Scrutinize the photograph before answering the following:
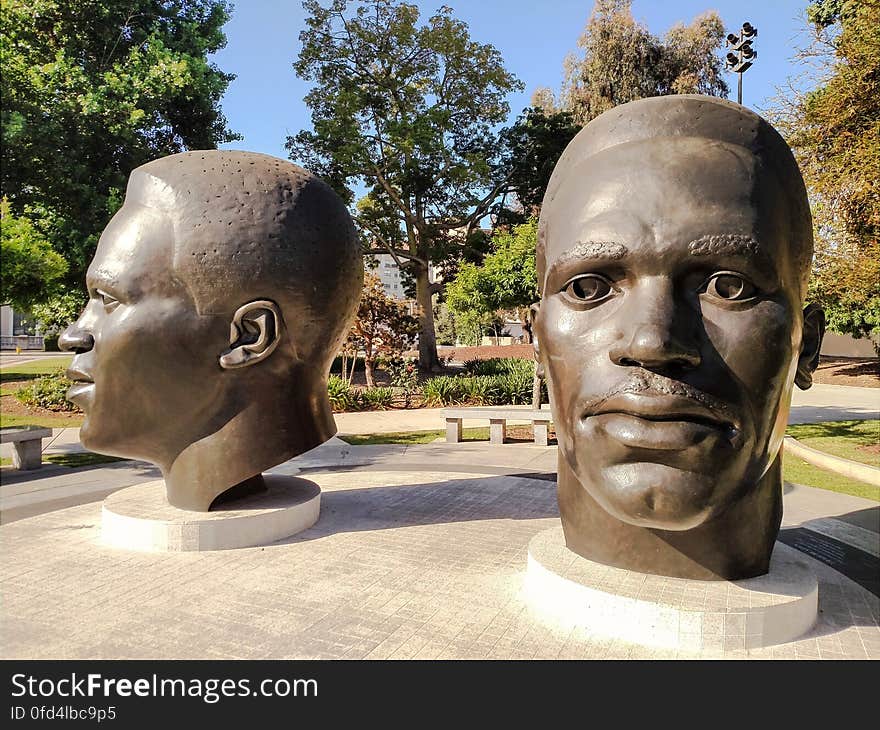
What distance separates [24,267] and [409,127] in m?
15.6

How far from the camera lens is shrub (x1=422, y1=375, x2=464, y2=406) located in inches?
745

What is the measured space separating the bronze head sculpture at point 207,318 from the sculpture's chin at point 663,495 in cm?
327

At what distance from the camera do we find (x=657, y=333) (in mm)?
3256

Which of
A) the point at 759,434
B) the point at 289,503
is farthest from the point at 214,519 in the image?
the point at 759,434

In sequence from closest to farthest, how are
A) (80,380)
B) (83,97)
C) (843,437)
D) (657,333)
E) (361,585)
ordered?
1. (657,333)
2. (361,585)
3. (80,380)
4. (843,437)
5. (83,97)

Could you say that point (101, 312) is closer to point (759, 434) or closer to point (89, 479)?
point (89, 479)

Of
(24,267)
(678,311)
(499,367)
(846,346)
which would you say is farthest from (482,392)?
(846,346)

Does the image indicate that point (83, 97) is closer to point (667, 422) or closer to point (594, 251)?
point (594, 251)

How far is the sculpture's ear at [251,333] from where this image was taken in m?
5.46

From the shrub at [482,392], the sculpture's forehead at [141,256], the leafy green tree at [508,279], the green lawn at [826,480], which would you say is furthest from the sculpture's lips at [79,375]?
the shrub at [482,392]

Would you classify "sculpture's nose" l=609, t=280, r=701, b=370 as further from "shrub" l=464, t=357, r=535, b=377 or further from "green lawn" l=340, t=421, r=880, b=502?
"shrub" l=464, t=357, r=535, b=377

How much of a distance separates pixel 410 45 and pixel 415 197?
540cm

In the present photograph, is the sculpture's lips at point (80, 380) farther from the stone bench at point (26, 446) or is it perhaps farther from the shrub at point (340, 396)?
the shrub at point (340, 396)

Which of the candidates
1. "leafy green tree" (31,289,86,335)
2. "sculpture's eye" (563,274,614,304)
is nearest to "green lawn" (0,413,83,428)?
"leafy green tree" (31,289,86,335)
